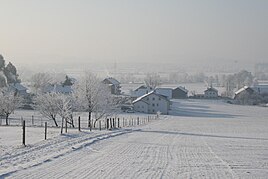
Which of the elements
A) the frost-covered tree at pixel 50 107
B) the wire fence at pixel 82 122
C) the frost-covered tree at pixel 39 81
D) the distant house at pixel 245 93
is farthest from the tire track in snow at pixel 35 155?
the distant house at pixel 245 93

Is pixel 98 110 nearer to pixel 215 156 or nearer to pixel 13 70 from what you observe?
pixel 215 156

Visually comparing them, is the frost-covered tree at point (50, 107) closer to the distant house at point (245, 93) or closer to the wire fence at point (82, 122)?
the wire fence at point (82, 122)

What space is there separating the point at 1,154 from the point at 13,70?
92494 mm

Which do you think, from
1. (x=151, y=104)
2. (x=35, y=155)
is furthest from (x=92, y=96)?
(x=35, y=155)

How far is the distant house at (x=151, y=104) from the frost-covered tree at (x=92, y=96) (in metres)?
29.9

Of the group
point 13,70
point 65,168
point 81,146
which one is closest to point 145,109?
point 13,70

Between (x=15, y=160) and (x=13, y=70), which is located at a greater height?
(x=13, y=70)

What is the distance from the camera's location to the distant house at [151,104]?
9319cm

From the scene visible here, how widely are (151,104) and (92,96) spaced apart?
3647 centimetres

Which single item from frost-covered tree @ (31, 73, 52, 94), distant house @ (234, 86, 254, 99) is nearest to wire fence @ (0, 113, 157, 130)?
frost-covered tree @ (31, 73, 52, 94)

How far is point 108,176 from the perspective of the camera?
12359 mm

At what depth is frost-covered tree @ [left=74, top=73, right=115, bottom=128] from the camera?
58.1 metres

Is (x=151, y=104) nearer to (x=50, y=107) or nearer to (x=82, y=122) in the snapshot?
(x=82, y=122)

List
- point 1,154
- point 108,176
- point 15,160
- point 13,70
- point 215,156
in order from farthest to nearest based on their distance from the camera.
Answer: point 13,70, point 215,156, point 1,154, point 15,160, point 108,176
